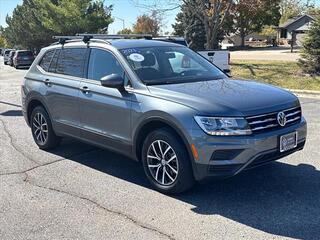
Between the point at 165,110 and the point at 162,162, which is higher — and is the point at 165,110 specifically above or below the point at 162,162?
above

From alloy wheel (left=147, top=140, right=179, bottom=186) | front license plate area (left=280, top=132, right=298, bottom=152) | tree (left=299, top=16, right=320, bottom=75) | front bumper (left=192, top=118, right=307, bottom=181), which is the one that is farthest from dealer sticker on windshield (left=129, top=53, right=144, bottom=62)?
tree (left=299, top=16, right=320, bottom=75)

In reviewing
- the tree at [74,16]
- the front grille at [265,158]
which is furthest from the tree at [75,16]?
the front grille at [265,158]

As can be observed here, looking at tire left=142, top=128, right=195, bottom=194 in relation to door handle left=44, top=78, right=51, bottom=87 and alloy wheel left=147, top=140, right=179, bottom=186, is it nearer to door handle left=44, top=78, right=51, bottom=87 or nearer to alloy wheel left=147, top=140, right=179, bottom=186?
alloy wheel left=147, top=140, right=179, bottom=186

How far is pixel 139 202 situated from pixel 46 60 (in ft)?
10.7

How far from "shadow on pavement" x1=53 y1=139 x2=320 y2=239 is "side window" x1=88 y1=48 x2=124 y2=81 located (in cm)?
129

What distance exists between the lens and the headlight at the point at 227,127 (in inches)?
179

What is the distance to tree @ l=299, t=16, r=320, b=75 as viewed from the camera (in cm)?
1568

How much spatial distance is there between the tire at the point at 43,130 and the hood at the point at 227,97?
238cm

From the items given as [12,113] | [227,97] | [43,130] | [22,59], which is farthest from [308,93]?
[22,59]

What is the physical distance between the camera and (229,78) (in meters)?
5.99

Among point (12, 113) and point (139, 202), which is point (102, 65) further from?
point (12, 113)

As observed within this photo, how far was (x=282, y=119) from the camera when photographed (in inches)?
192

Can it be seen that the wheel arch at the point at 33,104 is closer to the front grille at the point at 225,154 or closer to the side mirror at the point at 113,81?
the side mirror at the point at 113,81

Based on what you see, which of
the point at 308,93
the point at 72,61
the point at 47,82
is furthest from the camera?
the point at 308,93
